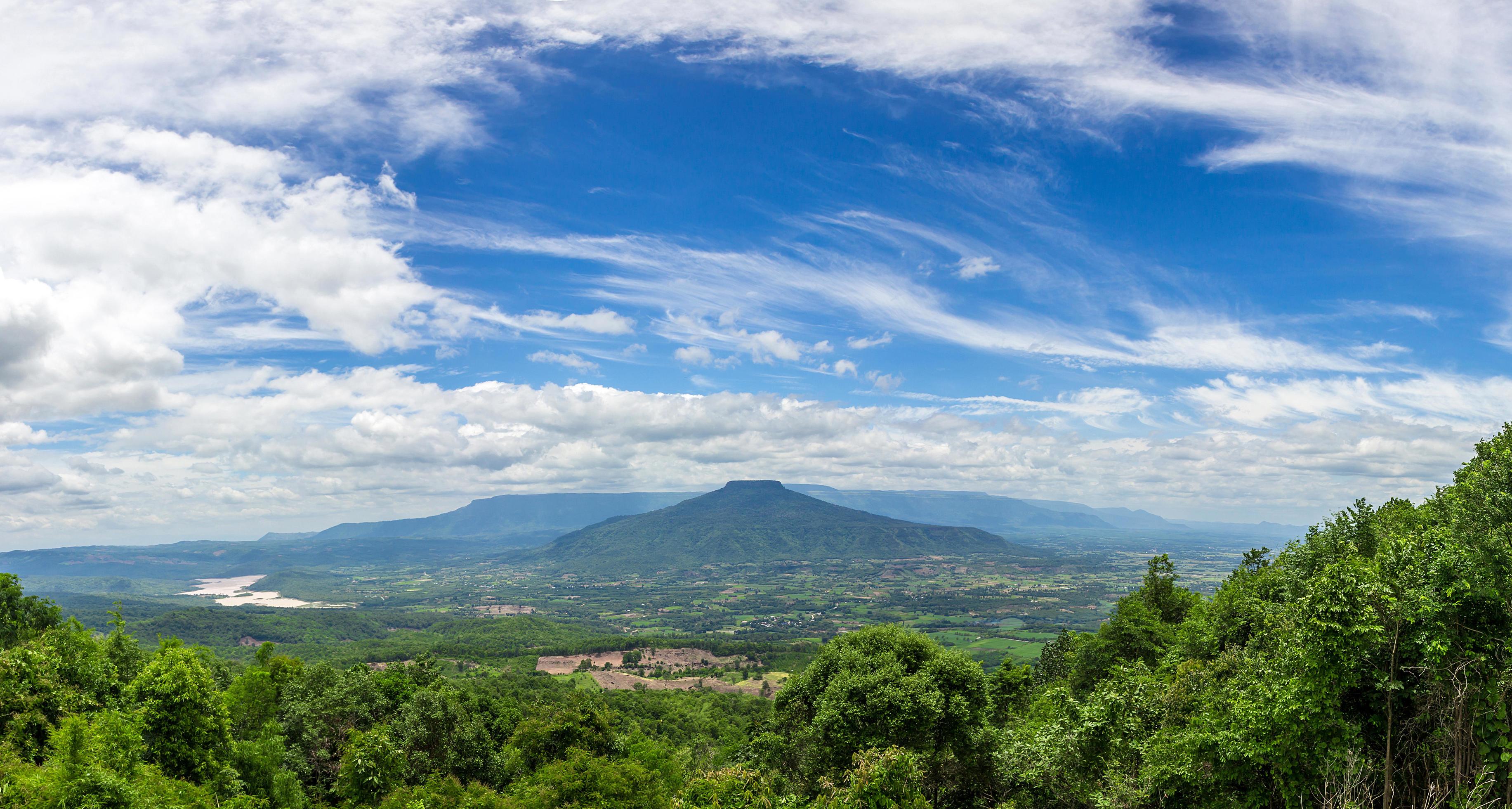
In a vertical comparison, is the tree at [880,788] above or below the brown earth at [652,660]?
above

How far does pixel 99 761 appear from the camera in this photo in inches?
789

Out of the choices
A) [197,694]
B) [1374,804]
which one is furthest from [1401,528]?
[197,694]

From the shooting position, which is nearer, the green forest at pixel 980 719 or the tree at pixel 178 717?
the green forest at pixel 980 719

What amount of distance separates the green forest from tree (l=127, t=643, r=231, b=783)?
9 centimetres

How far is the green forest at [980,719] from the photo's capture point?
16250 mm

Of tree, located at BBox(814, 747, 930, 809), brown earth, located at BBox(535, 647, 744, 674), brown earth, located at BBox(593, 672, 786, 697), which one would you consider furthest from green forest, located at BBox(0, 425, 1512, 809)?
brown earth, located at BBox(535, 647, 744, 674)

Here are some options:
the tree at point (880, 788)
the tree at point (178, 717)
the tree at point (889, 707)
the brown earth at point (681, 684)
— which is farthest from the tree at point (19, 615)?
the brown earth at point (681, 684)

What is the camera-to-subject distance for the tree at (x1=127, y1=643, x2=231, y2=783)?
84.7 feet

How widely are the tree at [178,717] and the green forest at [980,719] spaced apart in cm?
9

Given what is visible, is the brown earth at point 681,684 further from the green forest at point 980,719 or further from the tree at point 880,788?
the tree at point 880,788

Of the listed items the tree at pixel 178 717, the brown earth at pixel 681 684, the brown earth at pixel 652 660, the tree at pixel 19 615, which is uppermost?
the tree at pixel 19 615

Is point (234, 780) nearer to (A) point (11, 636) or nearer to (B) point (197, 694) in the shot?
(B) point (197, 694)

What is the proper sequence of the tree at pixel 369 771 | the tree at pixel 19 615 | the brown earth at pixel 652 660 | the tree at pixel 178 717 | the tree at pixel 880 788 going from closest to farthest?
the tree at pixel 880 788 → the tree at pixel 178 717 → the tree at pixel 369 771 → the tree at pixel 19 615 → the brown earth at pixel 652 660

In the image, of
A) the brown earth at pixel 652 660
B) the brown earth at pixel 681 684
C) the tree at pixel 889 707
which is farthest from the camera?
the brown earth at pixel 652 660
